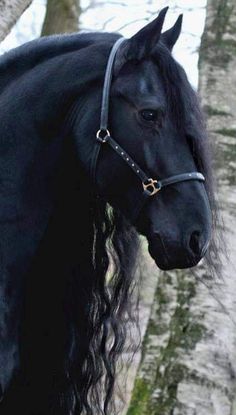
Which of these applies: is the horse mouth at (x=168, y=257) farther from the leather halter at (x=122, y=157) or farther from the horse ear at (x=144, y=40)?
the horse ear at (x=144, y=40)

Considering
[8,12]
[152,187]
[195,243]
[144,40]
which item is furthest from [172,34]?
[8,12]

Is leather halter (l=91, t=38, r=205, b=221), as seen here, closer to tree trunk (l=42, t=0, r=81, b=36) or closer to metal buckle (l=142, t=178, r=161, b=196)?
metal buckle (l=142, t=178, r=161, b=196)

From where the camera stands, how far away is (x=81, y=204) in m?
4.95

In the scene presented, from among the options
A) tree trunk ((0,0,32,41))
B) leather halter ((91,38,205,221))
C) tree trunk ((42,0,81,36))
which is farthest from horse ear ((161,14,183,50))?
tree trunk ((42,0,81,36))

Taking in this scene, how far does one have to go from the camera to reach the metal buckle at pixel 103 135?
4625 millimetres

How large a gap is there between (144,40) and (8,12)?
3039mm

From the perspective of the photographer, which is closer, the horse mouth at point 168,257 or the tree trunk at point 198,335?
the horse mouth at point 168,257

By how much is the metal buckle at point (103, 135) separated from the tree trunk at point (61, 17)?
20.8ft

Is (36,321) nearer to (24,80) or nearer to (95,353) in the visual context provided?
(95,353)

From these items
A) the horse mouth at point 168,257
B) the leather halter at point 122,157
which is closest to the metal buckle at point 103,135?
the leather halter at point 122,157

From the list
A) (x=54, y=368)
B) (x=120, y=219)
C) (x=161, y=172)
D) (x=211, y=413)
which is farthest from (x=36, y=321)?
(x=211, y=413)

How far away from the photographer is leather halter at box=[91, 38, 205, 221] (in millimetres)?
4484

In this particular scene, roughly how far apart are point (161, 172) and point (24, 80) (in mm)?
854

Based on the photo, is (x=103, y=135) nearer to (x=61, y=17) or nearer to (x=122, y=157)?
(x=122, y=157)
